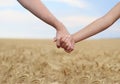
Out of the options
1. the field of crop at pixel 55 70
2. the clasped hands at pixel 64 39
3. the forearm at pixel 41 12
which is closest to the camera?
the forearm at pixel 41 12

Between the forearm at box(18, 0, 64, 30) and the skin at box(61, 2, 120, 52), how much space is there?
151mm

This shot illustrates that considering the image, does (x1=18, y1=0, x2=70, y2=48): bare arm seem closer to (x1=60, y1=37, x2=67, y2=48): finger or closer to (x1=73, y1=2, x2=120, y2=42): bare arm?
(x1=60, y1=37, x2=67, y2=48): finger

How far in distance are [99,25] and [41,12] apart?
18.8 inches

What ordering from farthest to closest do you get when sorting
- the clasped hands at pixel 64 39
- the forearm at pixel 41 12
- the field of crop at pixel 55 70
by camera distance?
the field of crop at pixel 55 70 < the clasped hands at pixel 64 39 < the forearm at pixel 41 12

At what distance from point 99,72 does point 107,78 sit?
0.18m

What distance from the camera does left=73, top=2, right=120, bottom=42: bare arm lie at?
3.68 metres

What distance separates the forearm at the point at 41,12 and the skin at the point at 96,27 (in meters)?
0.15

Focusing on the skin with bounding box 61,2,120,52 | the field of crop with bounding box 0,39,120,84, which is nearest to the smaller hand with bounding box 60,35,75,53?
the skin with bounding box 61,2,120,52

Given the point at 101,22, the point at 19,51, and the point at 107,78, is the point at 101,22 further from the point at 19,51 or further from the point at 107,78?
the point at 19,51

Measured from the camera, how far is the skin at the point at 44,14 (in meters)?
3.50

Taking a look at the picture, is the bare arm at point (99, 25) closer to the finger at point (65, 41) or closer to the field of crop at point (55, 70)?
the finger at point (65, 41)

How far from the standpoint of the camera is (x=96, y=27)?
3.71m

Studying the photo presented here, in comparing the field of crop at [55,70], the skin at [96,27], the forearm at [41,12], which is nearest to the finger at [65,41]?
the skin at [96,27]

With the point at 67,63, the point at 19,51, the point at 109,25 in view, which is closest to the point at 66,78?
the point at 67,63
